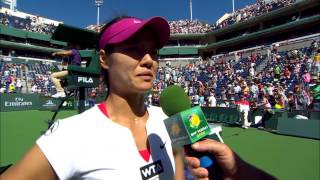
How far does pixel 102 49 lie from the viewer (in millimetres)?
1911

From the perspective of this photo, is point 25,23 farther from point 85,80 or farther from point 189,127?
point 189,127

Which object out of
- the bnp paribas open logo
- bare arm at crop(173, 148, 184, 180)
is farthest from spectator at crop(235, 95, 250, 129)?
the bnp paribas open logo

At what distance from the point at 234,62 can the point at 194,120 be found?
125 feet

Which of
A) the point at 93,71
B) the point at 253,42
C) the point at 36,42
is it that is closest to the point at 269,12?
the point at 253,42

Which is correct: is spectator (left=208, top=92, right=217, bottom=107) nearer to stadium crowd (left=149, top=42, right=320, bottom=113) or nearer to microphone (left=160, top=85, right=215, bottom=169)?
stadium crowd (left=149, top=42, right=320, bottom=113)

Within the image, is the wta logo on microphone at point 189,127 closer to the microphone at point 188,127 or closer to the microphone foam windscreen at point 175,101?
the microphone at point 188,127

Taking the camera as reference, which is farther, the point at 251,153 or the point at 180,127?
the point at 251,153

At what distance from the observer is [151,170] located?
176 centimetres

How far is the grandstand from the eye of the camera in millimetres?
Result: 16641

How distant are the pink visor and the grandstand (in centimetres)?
269

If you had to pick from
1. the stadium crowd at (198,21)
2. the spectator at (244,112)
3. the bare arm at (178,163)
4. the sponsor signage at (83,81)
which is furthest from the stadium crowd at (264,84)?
the stadium crowd at (198,21)

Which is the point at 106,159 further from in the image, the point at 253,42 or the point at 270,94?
the point at 253,42

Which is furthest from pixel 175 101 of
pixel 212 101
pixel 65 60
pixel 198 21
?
pixel 198 21

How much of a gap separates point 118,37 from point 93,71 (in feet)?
11.7
